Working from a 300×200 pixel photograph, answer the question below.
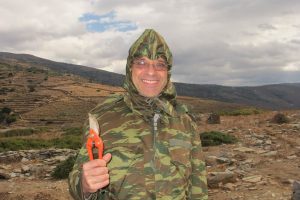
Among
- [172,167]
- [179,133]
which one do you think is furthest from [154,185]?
[179,133]

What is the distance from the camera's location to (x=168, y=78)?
357 cm

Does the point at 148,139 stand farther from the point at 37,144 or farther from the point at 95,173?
the point at 37,144

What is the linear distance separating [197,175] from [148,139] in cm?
56

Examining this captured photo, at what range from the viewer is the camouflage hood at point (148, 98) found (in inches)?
130

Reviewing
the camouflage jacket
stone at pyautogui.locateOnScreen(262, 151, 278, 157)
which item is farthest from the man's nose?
stone at pyautogui.locateOnScreen(262, 151, 278, 157)

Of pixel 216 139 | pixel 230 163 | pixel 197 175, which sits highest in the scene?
pixel 197 175

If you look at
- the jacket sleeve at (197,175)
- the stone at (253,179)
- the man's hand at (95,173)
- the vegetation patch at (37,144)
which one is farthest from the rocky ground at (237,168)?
the man's hand at (95,173)

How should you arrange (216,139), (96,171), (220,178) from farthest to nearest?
(216,139) → (220,178) → (96,171)

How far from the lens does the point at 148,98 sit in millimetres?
3408

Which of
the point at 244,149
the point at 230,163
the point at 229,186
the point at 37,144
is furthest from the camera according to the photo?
the point at 37,144

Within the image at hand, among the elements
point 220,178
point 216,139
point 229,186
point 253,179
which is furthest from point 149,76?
Result: point 216,139

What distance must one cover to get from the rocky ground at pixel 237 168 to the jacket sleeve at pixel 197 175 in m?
7.39

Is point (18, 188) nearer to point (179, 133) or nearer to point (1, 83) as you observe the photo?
point (179, 133)

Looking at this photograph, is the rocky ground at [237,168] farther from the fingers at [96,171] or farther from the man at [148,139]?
the fingers at [96,171]
